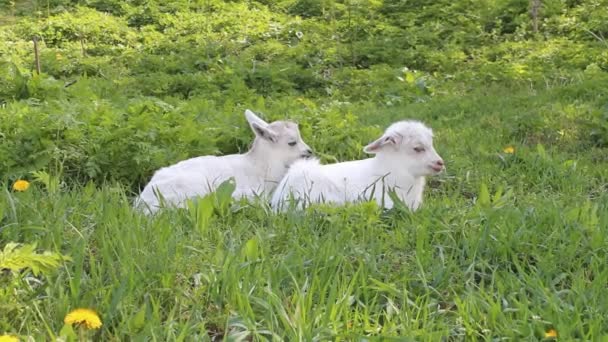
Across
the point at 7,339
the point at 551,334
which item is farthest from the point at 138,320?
the point at 551,334

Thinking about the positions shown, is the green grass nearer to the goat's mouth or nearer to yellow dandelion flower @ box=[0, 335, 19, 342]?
yellow dandelion flower @ box=[0, 335, 19, 342]

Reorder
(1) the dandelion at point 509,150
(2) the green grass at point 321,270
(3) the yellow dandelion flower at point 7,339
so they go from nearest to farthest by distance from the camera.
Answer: (3) the yellow dandelion flower at point 7,339
(2) the green grass at point 321,270
(1) the dandelion at point 509,150

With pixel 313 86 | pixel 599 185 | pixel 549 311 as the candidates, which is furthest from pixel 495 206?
pixel 313 86

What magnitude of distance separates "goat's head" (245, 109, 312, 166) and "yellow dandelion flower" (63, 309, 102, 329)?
4.39 m

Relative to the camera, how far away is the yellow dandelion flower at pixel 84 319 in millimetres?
2922

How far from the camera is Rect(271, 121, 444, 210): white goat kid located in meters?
6.07

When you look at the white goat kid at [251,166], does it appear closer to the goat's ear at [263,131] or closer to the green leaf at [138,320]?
the goat's ear at [263,131]

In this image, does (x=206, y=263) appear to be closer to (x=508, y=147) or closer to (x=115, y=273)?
(x=115, y=273)

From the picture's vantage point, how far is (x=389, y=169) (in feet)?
20.8

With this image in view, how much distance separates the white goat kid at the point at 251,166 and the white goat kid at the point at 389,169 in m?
0.53

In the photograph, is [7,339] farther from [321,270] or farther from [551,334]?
[551,334]

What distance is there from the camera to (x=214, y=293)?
3420 mm

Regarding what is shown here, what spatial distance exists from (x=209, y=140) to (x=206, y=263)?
395 cm

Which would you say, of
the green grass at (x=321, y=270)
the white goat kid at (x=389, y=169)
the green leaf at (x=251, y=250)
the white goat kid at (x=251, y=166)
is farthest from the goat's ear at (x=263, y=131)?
the green leaf at (x=251, y=250)
